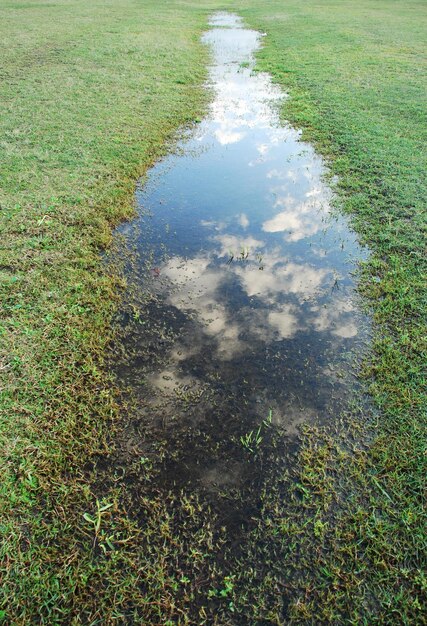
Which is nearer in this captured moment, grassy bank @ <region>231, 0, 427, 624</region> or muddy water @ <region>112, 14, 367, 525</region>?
grassy bank @ <region>231, 0, 427, 624</region>

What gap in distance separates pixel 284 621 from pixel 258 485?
1.11m

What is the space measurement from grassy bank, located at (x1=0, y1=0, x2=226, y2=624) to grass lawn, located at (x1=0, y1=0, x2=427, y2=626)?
0.06 feet

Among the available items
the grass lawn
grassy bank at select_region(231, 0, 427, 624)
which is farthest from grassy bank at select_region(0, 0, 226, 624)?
grassy bank at select_region(231, 0, 427, 624)

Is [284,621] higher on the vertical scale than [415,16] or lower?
lower

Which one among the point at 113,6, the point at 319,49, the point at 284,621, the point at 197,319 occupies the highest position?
the point at 113,6

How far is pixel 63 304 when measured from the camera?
5.85 m

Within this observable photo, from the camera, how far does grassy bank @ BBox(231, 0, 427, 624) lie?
10.6 feet

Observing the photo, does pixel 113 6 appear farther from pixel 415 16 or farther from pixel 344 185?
pixel 344 185

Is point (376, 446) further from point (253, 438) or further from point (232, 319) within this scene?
point (232, 319)

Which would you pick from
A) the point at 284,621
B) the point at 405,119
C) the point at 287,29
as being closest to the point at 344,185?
the point at 405,119

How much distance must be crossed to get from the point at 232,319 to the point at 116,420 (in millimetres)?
2291

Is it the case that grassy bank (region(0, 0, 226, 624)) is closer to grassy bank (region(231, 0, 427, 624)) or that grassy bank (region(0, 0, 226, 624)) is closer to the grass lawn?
the grass lawn

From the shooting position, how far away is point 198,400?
474 cm

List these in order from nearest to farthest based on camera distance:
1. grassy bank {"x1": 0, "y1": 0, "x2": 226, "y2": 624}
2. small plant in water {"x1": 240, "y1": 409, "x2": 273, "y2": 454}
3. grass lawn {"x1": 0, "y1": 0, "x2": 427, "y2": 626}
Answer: grass lawn {"x1": 0, "y1": 0, "x2": 427, "y2": 626}
grassy bank {"x1": 0, "y1": 0, "x2": 226, "y2": 624}
small plant in water {"x1": 240, "y1": 409, "x2": 273, "y2": 454}
